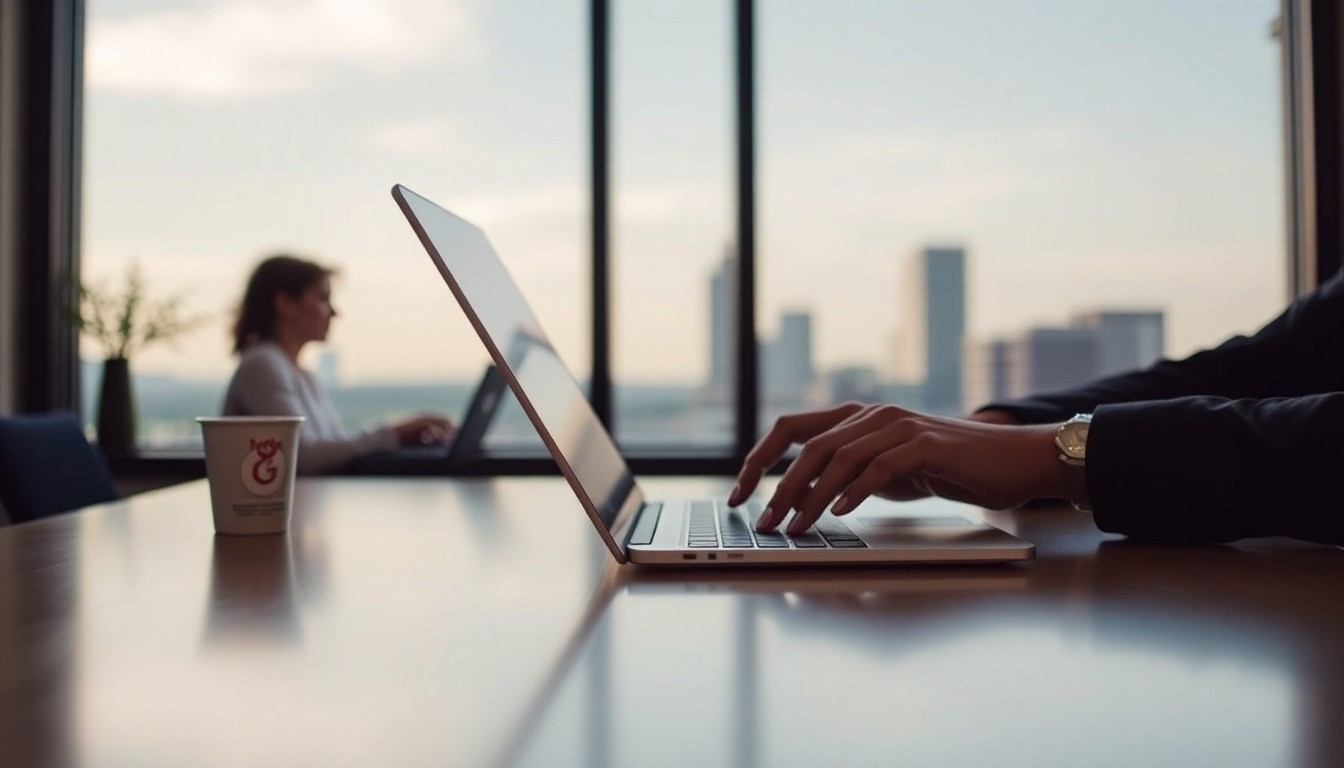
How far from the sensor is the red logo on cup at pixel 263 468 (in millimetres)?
885

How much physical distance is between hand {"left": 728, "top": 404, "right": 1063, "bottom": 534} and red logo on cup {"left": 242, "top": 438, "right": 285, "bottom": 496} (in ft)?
1.41

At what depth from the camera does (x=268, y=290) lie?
2943 mm

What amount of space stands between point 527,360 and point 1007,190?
8.41ft

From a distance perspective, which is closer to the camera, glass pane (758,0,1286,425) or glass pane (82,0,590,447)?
glass pane (758,0,1286,425)

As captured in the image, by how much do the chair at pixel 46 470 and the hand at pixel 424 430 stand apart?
43.1 inches

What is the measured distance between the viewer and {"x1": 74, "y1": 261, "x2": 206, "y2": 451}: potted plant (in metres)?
3.12

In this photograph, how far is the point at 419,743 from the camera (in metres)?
0.36

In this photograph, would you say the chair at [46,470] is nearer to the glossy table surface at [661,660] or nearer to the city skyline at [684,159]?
the glossy table surface at [661,660]

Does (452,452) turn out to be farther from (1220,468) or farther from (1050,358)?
(1220,468)

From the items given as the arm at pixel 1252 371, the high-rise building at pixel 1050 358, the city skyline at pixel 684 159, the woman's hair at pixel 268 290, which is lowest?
the arm at pixel 1252 371

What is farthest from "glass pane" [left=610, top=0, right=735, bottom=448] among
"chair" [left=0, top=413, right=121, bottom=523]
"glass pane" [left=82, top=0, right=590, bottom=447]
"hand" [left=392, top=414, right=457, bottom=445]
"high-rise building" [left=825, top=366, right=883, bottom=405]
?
"chair" [left=0, top=413, right=121, bottom=523]

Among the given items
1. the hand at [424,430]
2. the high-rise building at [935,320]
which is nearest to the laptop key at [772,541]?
the hand at [424,430]

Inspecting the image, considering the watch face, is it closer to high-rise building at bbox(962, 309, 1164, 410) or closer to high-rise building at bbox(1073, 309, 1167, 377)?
high-rise building at bbox(962, 309, 1164, 410)

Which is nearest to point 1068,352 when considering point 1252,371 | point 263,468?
point 1252,371
